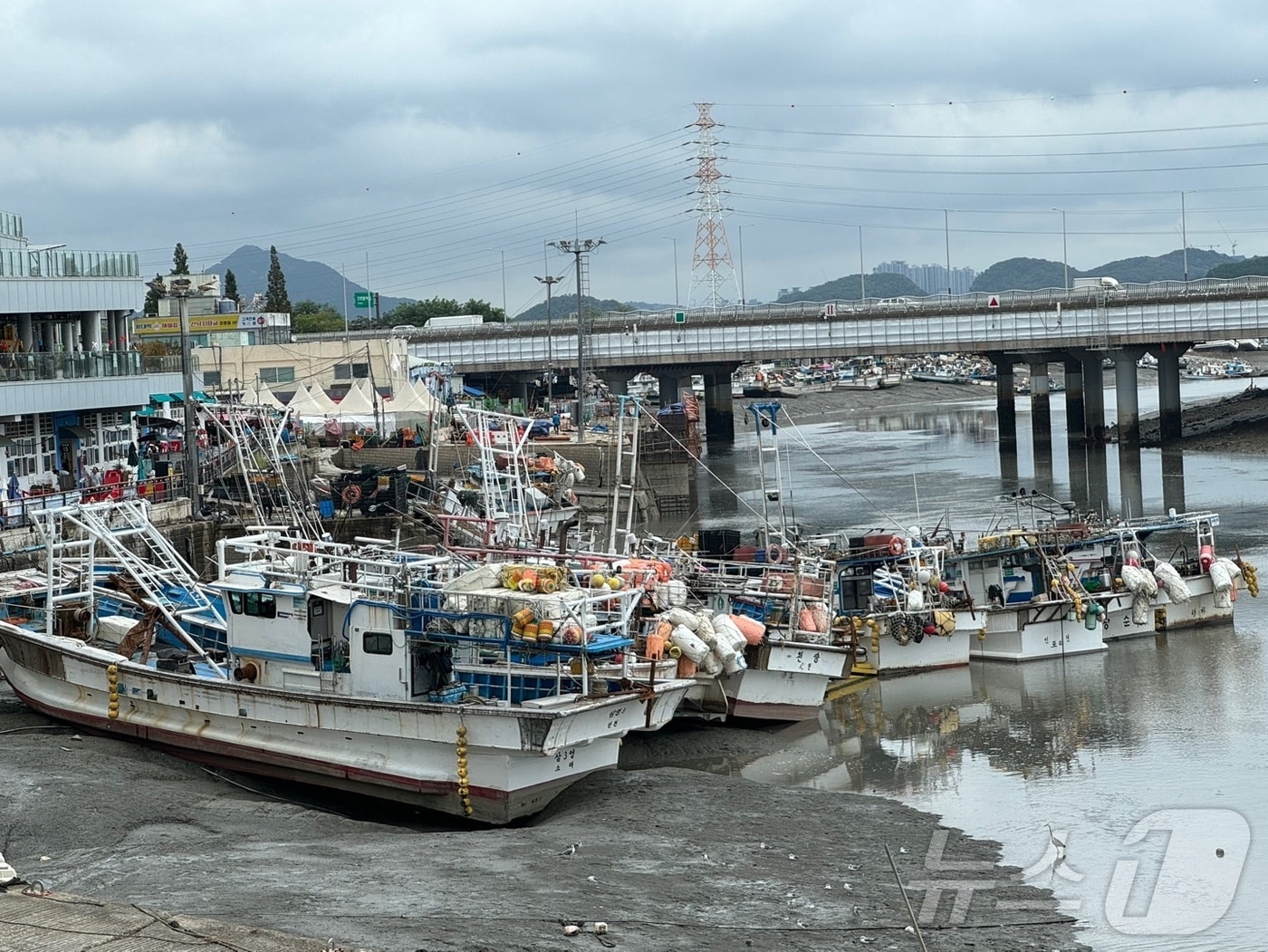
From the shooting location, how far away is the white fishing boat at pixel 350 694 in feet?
83.7

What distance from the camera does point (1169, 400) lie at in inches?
3937

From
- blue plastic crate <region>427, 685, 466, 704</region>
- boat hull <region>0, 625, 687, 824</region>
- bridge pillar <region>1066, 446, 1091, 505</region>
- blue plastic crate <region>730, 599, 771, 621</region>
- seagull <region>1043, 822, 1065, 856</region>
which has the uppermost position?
bridge pillar <region>1066, 446, 1091, 505</region>

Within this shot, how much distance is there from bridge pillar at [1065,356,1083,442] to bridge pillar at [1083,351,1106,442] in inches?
44.9

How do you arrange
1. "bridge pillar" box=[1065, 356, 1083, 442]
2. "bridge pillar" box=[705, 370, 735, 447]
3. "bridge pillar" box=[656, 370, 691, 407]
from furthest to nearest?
"bridge pillar" box=[705, 370, 735, 447] < "bridge pillar" box=[656, 370, 691, 407] < "bridge pillar" box=[1065, 356, 1083, 442]

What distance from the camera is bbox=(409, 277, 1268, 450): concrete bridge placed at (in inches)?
3551

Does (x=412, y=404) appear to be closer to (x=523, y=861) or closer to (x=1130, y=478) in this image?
(x=1130, y=478)

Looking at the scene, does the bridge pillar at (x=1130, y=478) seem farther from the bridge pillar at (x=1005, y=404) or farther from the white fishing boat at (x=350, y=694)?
the white fishing boat at (x=350, y=694)

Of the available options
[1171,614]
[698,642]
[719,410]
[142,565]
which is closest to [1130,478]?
[1171,614]

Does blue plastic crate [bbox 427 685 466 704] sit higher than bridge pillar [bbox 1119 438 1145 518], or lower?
lower

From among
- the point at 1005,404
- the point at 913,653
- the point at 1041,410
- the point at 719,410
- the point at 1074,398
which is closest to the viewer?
the point at 913,653

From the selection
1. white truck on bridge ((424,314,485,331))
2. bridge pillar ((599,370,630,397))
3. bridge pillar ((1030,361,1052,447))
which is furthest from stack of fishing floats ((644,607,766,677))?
white truck on bridge ((424,314,485,331))

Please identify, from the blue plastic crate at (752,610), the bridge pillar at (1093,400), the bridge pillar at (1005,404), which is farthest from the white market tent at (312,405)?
the bridge pillar at (1093,400)

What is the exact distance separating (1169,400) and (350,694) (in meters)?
83.4

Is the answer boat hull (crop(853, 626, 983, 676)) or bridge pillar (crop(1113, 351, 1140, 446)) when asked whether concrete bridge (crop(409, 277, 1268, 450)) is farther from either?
boat hull (crop(853, 626, 983, 676))
